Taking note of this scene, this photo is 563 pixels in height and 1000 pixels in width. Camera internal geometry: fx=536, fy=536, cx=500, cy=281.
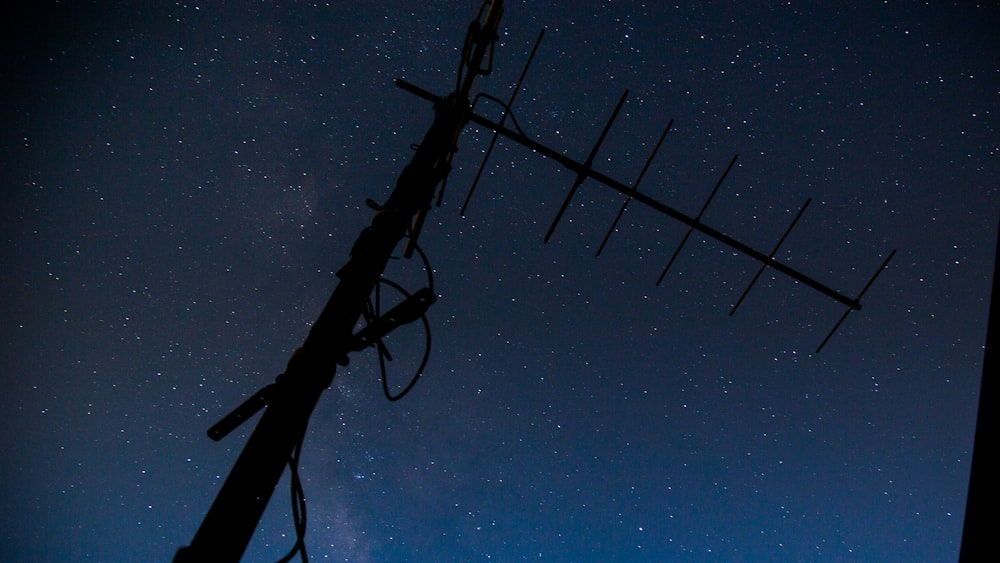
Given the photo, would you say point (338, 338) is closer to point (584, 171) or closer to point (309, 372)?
point (309, 372)

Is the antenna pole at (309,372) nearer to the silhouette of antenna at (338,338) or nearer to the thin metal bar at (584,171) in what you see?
the silhouette of antenna at (338,338)

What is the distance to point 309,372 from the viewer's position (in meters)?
1.67

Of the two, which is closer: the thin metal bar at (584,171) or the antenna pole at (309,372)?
the antenna pole at (309,372)

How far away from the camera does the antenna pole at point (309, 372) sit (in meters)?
1.44

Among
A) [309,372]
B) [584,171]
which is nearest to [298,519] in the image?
[309,372]

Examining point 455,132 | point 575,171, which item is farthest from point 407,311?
point 575,171

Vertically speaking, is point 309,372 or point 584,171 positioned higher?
point 584,171

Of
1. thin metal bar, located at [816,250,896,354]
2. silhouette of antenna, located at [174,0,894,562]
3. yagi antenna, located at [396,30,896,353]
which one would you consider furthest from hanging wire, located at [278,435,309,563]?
thin metal bar, located at [816,250,896,354]

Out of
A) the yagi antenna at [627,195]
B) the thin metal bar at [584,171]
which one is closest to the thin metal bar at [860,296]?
the yagi antenna at [627,195]

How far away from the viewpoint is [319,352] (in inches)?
66.7

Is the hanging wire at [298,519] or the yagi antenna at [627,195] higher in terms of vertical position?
the yagi antenna at [627,195]

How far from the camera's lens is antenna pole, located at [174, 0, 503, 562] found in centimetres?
144

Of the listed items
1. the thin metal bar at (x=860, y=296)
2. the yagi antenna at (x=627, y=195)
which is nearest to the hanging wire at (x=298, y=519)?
the yagi antenna at (x=627, y=195)

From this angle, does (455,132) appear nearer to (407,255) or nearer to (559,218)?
(407,255)
